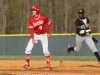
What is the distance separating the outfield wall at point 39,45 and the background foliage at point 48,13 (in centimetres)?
1652

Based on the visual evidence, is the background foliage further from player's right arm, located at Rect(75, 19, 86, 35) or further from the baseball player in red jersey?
the baseball player in red jersey

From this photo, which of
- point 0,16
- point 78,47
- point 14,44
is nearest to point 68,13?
point 0,16

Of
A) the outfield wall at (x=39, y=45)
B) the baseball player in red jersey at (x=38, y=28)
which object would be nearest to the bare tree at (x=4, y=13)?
the outfield wall at (x=39, y=45)

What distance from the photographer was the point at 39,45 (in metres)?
21.1

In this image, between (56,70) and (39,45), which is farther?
(39,45)

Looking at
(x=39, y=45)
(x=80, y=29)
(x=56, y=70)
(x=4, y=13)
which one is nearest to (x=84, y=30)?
(x=80, y=29)

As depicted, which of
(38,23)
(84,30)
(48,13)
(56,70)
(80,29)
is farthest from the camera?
(48,13)

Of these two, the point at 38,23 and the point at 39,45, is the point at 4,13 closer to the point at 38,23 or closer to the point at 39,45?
the point at 39,45

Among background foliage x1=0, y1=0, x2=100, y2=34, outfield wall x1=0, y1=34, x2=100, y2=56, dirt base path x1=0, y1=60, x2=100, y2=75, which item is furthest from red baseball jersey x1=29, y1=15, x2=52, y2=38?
→ background foliage x1=0, y1=0, x2=100, y2=34

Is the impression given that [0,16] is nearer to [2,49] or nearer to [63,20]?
[63,20]

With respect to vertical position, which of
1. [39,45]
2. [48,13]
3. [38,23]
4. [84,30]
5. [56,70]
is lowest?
[39,45]

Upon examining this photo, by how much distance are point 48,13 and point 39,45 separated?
2001 cm

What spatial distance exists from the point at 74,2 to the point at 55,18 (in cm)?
335

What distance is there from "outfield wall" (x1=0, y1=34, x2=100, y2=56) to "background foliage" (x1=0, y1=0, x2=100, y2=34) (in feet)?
54.2
